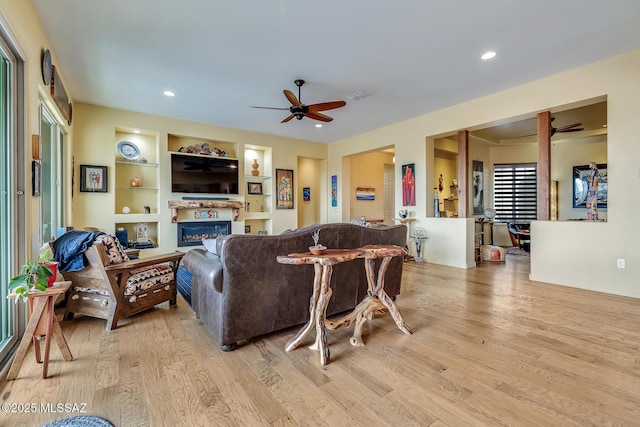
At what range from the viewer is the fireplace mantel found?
562cm

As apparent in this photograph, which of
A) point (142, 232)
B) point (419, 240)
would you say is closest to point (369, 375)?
point (419, 240)

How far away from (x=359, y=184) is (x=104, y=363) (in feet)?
22.5

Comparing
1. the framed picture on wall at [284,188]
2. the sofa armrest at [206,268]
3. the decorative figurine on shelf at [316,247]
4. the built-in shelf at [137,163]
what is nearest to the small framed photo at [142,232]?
the built-in shelf at [137,163]

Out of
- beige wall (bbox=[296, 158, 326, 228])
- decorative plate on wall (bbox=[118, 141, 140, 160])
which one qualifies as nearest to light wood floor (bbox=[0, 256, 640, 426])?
decorative plate on wall (bbox=[118, 141, 140, 160])

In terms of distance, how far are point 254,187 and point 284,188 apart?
724 mm

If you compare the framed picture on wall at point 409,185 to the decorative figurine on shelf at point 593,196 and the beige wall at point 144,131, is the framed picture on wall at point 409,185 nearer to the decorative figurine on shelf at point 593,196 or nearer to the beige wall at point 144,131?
the decorative figurine on shelf at point 593,196

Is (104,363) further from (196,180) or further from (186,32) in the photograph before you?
(196,180)

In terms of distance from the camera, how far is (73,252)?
2488 millimetres

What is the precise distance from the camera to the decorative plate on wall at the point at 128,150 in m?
5.35

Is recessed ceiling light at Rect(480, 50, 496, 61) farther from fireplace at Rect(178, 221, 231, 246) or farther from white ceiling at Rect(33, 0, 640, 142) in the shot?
fireplace at Rect(178, 221, 231, 246)

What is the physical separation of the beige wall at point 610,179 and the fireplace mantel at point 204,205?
4.84 m

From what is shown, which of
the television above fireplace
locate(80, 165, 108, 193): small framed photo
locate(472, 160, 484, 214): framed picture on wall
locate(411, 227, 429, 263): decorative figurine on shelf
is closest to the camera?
locate(80, 165, 108, 193): small framed photo

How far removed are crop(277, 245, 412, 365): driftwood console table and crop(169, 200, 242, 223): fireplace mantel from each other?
434cm

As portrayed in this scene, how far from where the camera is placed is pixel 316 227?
2355 mm
